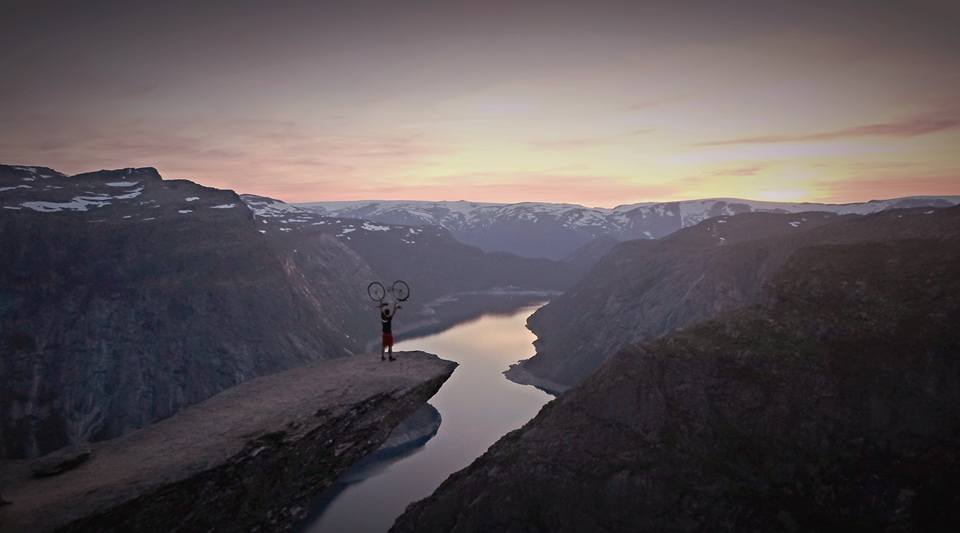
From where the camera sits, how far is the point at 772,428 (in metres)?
51.9

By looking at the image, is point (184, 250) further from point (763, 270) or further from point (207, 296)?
point (763, 270)

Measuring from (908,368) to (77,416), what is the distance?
132 metres

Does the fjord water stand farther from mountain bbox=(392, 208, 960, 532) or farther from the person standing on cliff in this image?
the person standing on cliff

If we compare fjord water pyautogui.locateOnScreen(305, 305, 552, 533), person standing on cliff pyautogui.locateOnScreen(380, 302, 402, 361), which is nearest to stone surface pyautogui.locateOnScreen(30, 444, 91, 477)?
person standing on cliff pyautogui.locateOnScreen(380, 302, 402, 361)

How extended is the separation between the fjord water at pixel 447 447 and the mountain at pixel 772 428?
58.1 feet

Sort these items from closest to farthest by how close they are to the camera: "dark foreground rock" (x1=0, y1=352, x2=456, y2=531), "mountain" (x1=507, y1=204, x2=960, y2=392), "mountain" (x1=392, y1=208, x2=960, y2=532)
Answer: "dark foreground rock" (x1=0, y1=352, x2=456, y2=531) → "mountain" (x1=392, y1=208, x2=960, y2=532) → "mountain" (x1=507, y1=204, x2=960, y2=392)

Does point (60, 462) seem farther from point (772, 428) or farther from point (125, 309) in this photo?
point (125, 309)

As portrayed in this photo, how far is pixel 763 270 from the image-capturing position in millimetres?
104500

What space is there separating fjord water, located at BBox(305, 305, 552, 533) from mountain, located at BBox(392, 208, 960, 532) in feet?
58.1

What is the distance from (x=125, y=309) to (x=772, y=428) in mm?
130026

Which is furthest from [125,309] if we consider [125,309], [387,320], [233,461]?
[233,461]

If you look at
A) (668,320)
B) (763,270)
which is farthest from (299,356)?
(763,270)

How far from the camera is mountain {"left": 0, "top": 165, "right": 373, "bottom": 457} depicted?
10144 centimetres

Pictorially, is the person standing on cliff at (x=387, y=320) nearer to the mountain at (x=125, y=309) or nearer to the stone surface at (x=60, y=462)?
the stone surface at (x=60, y=462)
